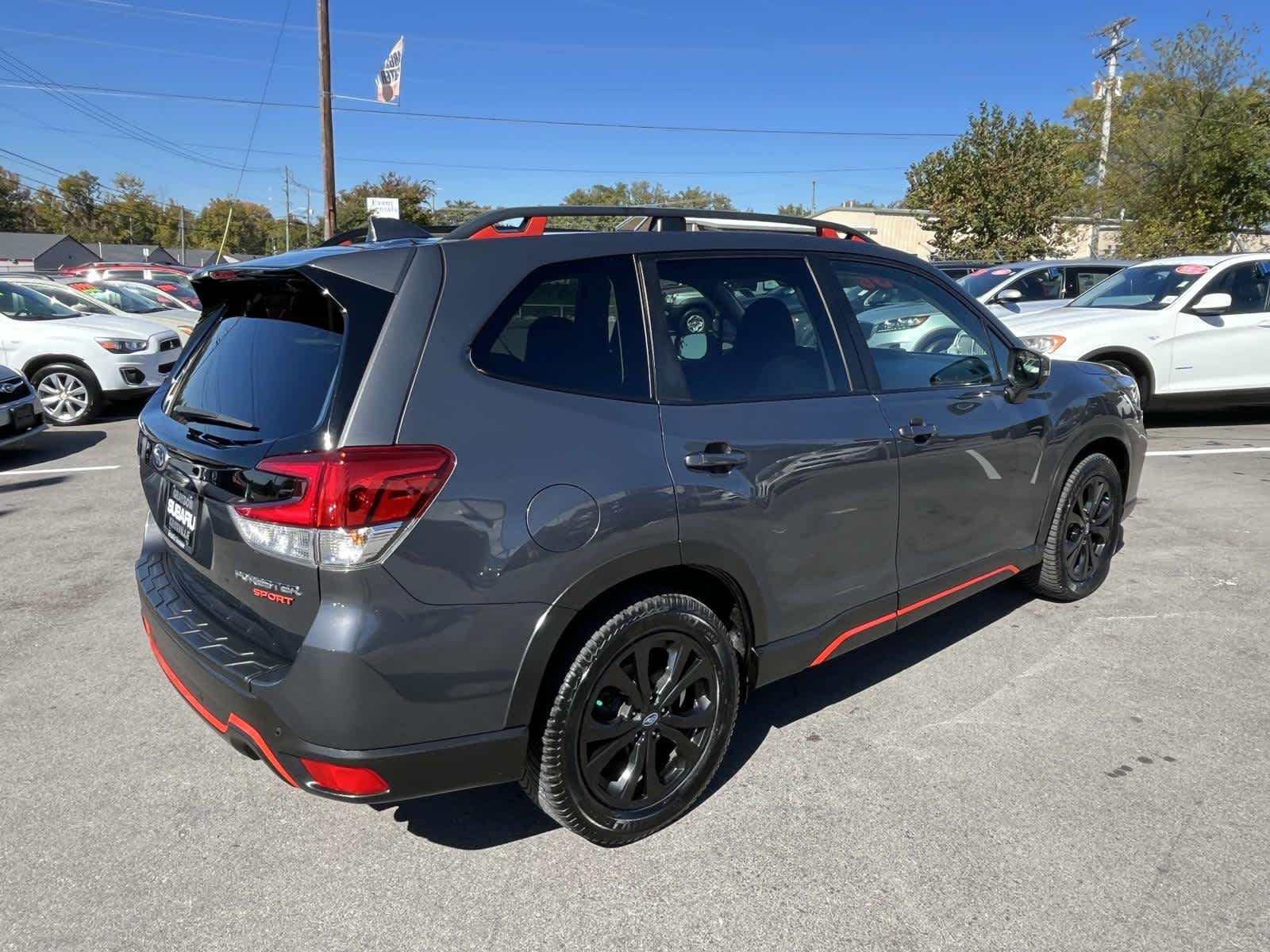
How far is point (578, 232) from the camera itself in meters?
2.81

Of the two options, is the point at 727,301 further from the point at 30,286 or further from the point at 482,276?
the point at 30,286

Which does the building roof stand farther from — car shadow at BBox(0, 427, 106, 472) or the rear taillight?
the rear taillight

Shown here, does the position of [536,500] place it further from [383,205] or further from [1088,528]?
[383,205]

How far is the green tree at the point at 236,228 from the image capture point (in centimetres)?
11107

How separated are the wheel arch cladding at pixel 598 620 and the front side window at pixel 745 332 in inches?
21.9

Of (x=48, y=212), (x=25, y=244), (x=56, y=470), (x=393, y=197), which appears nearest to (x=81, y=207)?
(x=48, y=212)

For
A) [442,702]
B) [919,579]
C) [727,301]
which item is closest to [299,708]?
[442,702]

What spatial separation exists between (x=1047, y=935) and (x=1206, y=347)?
28.0 feet

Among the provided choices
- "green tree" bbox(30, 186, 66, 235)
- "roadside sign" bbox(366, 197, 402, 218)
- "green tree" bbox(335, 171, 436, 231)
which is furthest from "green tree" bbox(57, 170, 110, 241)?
"roadside sign" bbox(366, 197, 402, 218)

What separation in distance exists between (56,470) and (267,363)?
22.5 feet

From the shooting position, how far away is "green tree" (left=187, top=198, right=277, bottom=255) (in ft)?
364

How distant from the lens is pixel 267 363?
2.67m

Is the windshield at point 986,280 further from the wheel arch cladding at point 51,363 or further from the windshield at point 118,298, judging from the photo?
the windshield at point 118,298

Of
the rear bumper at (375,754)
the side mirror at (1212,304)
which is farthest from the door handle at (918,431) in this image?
the side mirror at (1212,304)
